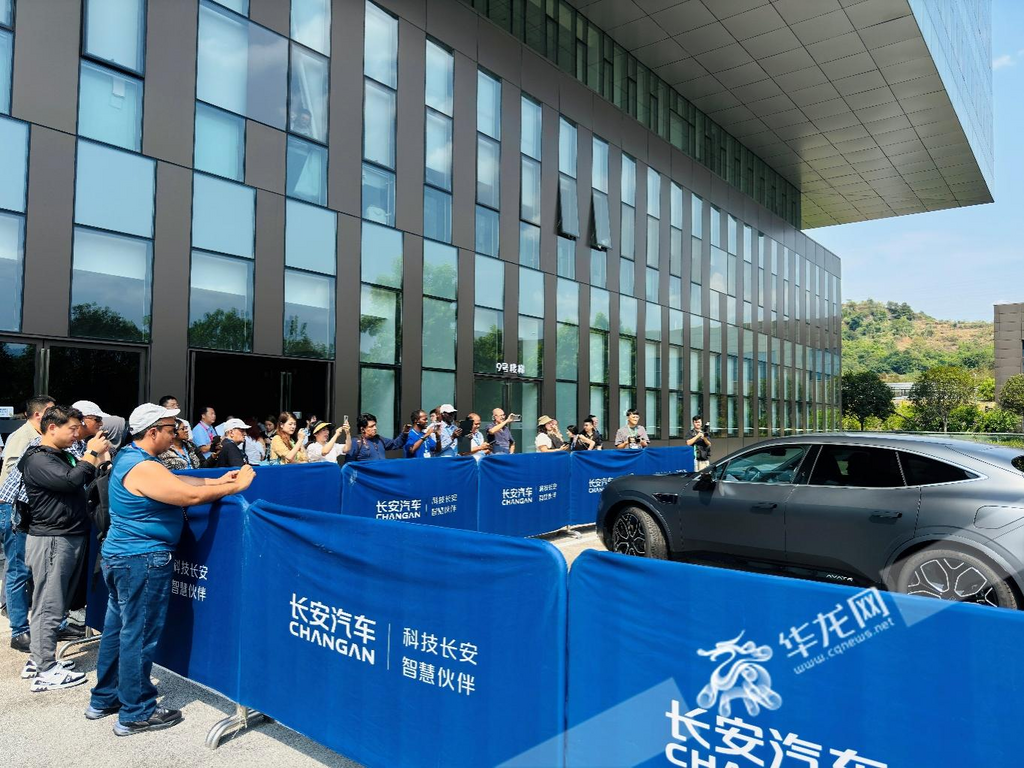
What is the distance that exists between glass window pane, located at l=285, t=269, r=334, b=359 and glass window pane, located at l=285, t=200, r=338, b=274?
252 millimetres

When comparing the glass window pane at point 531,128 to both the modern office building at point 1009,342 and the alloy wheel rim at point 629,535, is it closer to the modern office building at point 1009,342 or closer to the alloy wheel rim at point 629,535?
the alloy wheel rim at point 629,535

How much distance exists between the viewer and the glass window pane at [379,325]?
1622cm

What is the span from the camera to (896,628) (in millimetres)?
2316

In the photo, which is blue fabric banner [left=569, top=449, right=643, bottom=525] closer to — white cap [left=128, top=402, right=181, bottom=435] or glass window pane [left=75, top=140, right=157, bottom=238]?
white cap [left=128, top=402, right=181, bottom=435]

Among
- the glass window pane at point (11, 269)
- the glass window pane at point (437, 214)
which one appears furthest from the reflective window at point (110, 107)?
the glass window pane at point (437, 214)

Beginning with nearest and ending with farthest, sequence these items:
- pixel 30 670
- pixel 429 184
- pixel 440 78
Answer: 1. pixel 30 670
2. pixel 429 184
3. pixel 440 78

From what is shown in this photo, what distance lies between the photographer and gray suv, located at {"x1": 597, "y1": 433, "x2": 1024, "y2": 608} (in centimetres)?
580

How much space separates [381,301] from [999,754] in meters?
15.6

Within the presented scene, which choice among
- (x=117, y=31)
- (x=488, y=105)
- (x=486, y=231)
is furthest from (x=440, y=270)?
(x=117, y=31)

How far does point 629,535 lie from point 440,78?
1422 cm

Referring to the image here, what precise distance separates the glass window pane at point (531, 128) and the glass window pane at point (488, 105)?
1.06 meters

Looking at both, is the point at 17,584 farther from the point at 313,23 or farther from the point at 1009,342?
the point at 1009,342

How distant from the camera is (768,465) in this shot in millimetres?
7555

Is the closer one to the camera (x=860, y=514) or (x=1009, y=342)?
(x=860, y=514)
